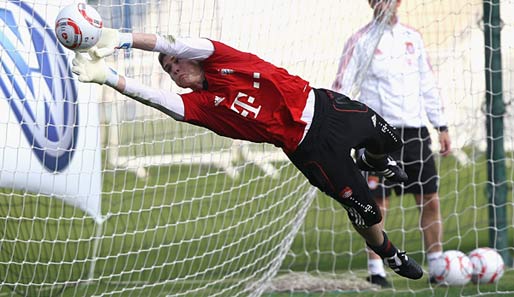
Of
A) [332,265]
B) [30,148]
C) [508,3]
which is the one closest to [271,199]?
[332,265]

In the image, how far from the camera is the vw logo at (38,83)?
604cm

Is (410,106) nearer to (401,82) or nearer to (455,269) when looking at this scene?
(401,82)

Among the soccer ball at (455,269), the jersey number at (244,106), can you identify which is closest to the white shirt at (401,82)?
the soccer ball at (455,269)

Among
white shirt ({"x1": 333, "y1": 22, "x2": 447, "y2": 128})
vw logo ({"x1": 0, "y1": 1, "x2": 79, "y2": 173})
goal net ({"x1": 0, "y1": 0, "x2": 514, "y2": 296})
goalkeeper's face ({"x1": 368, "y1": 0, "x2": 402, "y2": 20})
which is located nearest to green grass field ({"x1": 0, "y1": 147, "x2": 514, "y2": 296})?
goal net ({"x1": 0, "y1": 0, "x2": 514, "y2": 296})

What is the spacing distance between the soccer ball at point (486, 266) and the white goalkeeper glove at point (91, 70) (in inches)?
122

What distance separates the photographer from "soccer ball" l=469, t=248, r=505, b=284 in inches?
273

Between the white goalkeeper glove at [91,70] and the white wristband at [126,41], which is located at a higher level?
the white wristband at [126,41]

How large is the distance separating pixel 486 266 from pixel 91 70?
3.26m

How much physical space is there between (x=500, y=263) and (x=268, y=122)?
2314mm

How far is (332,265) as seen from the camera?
26.2 ft

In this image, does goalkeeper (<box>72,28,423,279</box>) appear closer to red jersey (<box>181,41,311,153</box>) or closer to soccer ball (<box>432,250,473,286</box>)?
red jersey (<box>181,41,311,153</box>)

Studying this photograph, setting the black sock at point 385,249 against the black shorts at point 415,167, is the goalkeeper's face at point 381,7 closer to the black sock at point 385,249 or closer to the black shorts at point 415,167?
the black shorts at point 415,167

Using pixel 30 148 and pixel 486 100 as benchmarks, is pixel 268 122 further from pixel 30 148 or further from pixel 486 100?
pixel 486 100

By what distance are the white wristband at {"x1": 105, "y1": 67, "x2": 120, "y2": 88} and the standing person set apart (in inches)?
108
